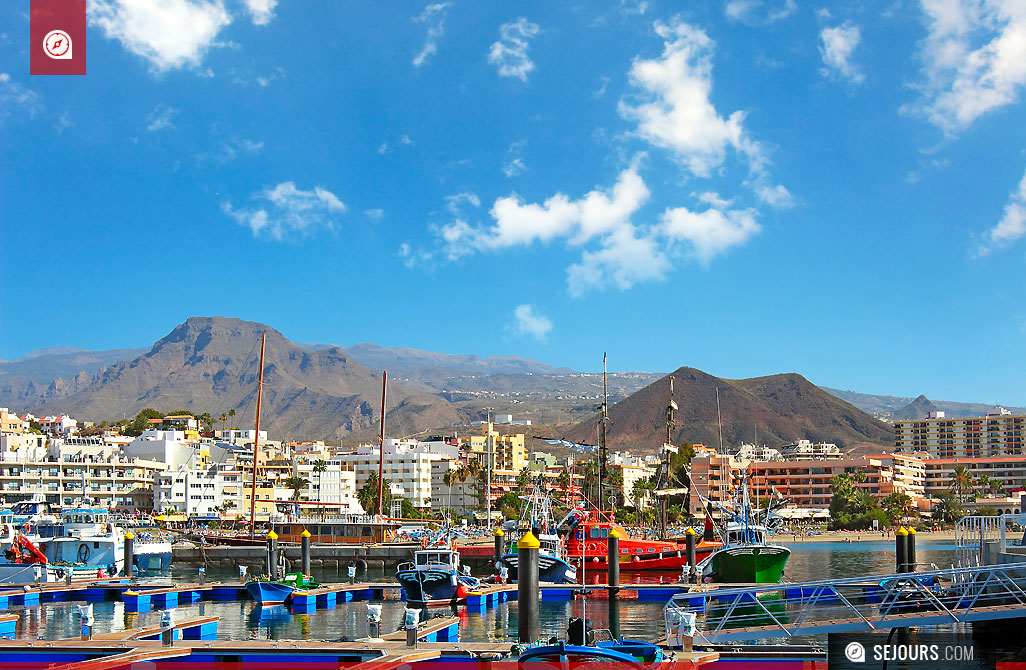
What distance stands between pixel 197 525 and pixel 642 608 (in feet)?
319

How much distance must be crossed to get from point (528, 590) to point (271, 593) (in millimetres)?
25278

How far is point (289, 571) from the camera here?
274 feet

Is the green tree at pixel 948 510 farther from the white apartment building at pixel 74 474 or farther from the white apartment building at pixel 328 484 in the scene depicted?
the white apartment building at pixel 74 474

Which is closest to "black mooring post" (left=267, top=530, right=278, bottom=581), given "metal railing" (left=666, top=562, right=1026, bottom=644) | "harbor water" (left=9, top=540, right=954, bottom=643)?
"harbor water" (left=9, top=540, right=954, bottom=643)

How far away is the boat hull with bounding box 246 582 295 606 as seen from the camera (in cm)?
5016

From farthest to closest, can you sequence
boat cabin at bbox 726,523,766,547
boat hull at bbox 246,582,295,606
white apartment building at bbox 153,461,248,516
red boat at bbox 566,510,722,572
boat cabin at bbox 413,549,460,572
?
1. white apartment building at bbox 153,461,248,516
2. red boat at bbox 566,510,722,572
3. boat cabin at bbox 726,523,766,547
4. boat cabin at bbox 413,549,460,572
5. boat hull at bbox 246,582,295,606

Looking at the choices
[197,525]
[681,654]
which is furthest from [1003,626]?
[197,525]

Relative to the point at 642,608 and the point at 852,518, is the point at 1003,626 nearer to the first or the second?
the point at 642,608

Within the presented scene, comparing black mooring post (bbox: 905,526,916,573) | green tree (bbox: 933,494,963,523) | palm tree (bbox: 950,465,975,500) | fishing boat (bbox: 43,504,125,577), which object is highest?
black mooring post (bbox: 905,526,916,573)

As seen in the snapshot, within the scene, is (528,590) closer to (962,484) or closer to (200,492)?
(200,492)

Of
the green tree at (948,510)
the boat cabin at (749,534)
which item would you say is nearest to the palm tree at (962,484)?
the green tree at (948,510)

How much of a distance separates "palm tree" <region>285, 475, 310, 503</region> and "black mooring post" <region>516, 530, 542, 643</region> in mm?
131685

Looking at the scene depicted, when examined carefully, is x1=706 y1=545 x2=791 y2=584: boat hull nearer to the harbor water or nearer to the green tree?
the harbor water

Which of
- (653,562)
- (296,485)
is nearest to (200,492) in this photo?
(296,485)
